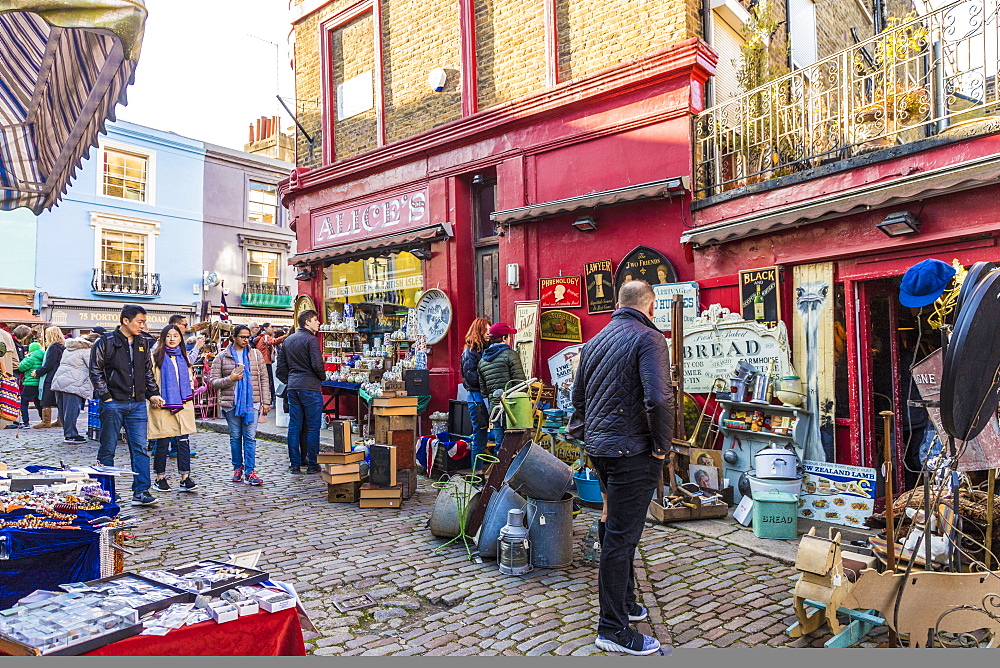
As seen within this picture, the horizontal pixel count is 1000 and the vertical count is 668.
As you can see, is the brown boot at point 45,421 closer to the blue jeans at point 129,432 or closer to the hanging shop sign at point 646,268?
the blue jeans at point 129,432

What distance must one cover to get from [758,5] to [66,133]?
28.6 feet

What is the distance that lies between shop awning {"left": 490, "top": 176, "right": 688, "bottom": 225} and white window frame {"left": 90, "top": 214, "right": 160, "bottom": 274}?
1908 centimetres

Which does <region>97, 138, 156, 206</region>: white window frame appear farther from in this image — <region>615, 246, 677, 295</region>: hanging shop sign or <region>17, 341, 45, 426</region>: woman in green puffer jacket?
<region>615, 246, 677, 295</region>: hanging shop sign

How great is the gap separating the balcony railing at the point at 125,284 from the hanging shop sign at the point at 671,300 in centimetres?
2149

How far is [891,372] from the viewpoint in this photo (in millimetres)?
6418

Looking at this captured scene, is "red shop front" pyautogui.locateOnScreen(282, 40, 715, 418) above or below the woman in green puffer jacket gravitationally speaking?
above

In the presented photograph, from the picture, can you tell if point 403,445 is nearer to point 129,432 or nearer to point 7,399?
point 129,432

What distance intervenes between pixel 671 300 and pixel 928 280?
4137mm

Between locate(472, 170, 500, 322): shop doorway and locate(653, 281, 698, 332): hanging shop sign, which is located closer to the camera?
locate(653, 281, 698, 332): hanging shop sign

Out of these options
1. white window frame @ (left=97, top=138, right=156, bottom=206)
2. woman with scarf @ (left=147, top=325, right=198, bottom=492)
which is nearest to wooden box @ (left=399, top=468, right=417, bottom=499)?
woman with scarf @ (left=147, top=325, right=198, bottom=492)

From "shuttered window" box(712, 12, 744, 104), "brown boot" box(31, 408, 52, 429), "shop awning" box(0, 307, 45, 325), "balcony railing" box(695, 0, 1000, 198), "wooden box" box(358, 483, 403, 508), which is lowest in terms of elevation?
"wooden box" box(358, 483, 403, 508)

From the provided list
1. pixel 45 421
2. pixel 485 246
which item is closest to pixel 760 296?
pixel 485 246

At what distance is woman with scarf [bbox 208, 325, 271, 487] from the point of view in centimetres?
776

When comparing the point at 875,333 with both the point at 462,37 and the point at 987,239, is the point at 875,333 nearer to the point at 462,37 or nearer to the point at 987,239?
the point at 987,239
